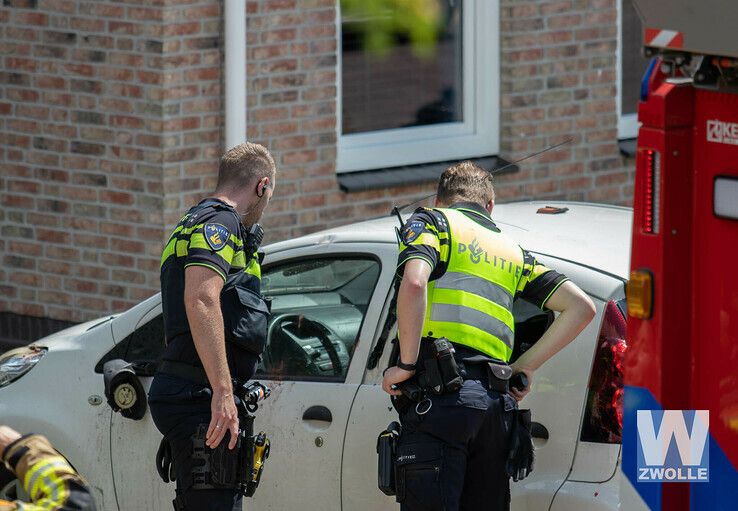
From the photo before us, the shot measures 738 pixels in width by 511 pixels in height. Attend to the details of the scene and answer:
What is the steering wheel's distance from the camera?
5406 millimetres

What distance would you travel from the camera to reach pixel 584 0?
9859 millimetres

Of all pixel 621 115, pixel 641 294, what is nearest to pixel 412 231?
pixel 641 294

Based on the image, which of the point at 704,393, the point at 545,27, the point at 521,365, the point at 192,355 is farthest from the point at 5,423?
the point at 545,27

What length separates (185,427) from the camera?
200 inches

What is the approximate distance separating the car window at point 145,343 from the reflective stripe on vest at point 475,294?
1.28 m

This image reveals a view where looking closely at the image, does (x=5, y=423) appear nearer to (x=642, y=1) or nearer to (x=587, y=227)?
(x=587, y=227)

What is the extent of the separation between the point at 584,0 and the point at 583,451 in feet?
18.6

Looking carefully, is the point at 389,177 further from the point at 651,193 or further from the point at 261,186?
the point at 651,193

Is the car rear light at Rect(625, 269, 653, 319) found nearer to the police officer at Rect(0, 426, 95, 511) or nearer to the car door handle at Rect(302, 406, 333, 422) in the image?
the car door handle at Rect(302, 406, 333, 422)

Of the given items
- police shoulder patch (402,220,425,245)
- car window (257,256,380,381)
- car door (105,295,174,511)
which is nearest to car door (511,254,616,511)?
police shoulder patch (402,220,425,245)

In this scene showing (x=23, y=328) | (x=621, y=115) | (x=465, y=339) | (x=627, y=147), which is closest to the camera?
(x=465, y=339)

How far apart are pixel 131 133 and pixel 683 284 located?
5.02m

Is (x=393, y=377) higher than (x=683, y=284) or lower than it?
lower

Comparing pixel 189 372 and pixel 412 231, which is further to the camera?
pixel 189 372
